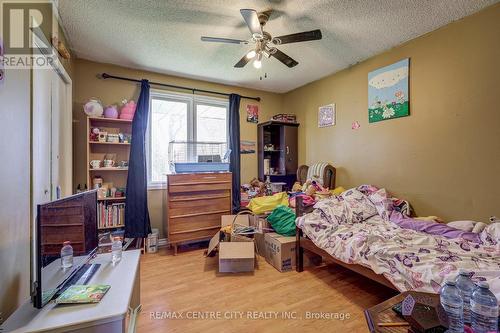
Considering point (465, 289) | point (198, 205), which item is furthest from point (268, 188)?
point (465, 289)

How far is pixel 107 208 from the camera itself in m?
2.81

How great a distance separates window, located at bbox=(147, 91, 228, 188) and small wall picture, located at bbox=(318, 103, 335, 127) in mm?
1553

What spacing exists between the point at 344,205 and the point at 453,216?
3.12 ft

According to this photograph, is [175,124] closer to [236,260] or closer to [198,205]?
[198,205]

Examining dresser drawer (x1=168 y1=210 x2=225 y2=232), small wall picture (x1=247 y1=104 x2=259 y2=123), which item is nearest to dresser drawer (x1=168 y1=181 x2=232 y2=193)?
dresser drawer (x1=168 y1=210 x2=225 y2=232)

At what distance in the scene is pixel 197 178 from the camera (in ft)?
9.87

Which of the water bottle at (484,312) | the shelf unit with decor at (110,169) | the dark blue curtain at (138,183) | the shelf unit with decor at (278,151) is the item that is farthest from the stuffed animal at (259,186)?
the water bottle at (484,312)

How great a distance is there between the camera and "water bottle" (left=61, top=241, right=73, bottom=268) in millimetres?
1126

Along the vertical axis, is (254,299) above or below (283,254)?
below

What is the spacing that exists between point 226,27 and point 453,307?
8.25 ft

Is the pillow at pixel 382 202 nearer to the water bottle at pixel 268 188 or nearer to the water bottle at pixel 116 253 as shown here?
the water bottle at pixel 268 188

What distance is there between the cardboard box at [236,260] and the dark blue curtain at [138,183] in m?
1.24

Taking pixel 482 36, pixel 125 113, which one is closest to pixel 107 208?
pixel 125 113

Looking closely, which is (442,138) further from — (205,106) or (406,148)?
(205,106)
